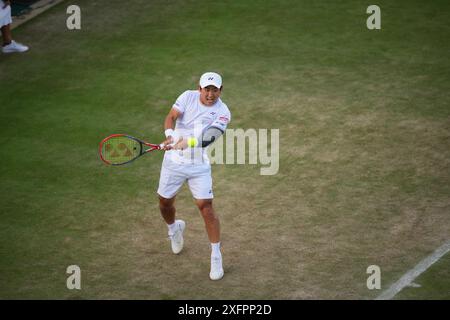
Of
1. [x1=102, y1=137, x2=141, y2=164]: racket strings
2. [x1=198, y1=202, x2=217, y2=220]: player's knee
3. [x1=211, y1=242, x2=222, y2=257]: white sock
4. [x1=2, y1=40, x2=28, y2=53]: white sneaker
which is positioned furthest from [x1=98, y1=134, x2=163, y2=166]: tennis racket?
[x1=2, y1=40, x2=28, y2=53]: white sneaker

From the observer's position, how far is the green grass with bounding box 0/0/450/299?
995 centimetres

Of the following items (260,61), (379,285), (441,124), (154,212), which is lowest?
(379,285)

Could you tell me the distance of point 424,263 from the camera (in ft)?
32.1

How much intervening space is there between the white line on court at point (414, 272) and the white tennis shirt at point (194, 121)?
2643mm

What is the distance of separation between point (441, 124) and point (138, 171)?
191 inches

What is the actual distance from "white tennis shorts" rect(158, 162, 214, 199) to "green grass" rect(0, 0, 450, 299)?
934 millimetres

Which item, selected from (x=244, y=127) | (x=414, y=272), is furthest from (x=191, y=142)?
(x=244, y=127)

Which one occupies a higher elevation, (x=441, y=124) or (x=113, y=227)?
(x=441, y=124)

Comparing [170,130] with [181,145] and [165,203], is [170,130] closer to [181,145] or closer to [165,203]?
[181,145]

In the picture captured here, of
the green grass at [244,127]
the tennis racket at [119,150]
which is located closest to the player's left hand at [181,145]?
the tennis racket at [119,150]

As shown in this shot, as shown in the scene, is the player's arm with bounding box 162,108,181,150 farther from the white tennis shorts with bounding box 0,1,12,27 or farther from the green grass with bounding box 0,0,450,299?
the white tennis shorts with bounding box 0,1,12,27

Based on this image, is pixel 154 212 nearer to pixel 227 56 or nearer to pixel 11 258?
pixel 11 258

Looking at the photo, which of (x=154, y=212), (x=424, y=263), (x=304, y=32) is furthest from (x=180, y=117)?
(x=304, y=32)

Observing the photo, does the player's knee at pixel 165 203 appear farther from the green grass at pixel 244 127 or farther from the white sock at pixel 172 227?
the green grass at pixel 244 127
